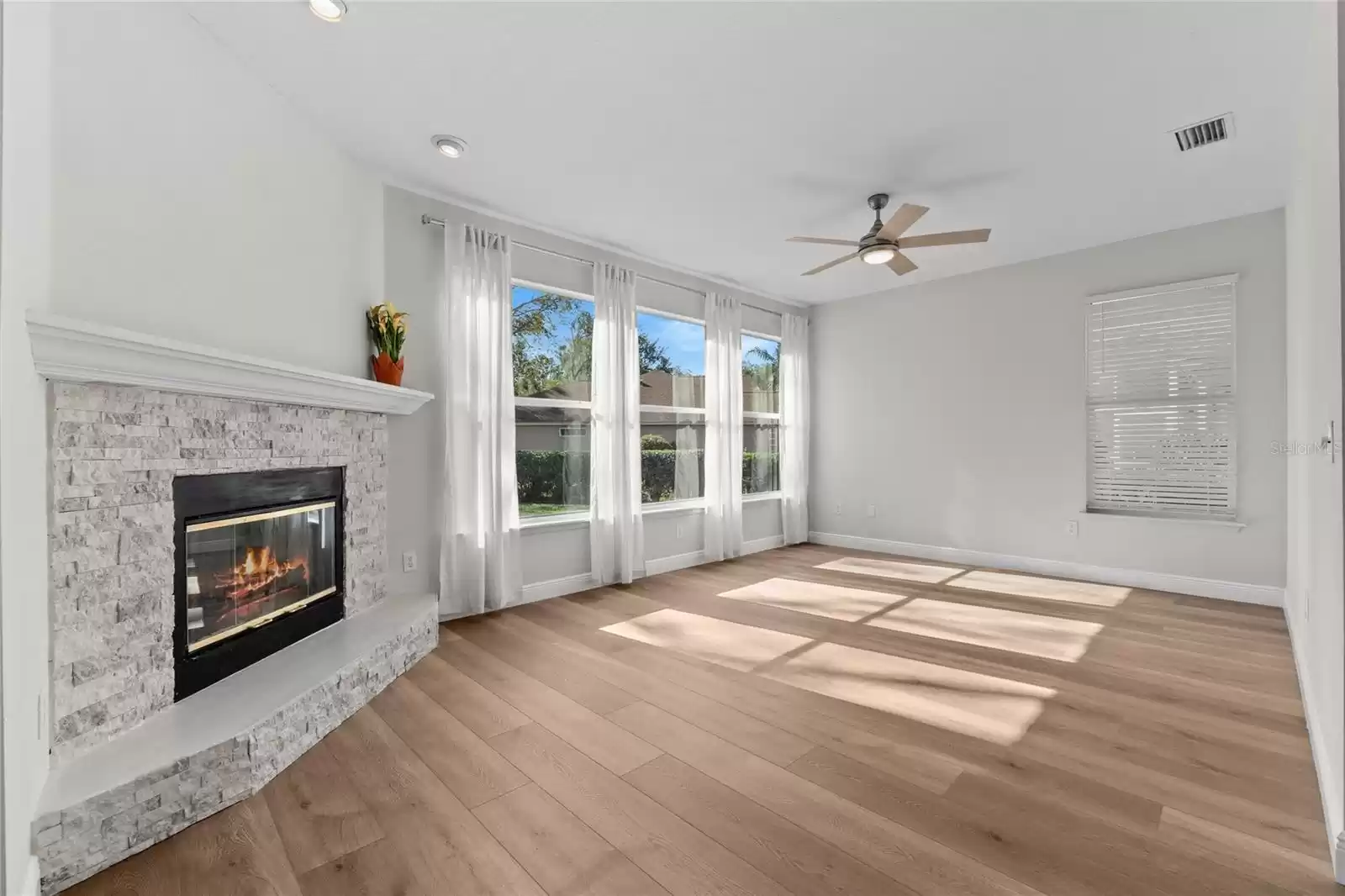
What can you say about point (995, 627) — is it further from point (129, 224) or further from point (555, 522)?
point (129, 224)

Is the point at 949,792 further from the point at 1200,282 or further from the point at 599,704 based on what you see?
the point at 1200,282

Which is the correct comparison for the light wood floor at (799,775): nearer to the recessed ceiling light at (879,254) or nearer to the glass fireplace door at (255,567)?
the glass fireplace door at (255,567)

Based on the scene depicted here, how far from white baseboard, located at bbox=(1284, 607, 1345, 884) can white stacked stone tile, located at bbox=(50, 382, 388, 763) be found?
350 cm

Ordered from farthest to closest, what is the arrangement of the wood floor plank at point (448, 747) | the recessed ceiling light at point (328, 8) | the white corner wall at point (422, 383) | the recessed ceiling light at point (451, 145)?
the white corner wall at point (422, 383) < the recessed ceiling light at point (451, 145) < the recessed ceiling light at point (328, 8) < the wood floor plank at point (448, 747)

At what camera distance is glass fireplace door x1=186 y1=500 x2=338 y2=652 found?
2225mm

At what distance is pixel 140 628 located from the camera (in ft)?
6.29

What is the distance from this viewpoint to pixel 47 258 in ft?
5.44

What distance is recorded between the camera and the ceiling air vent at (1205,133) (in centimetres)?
284

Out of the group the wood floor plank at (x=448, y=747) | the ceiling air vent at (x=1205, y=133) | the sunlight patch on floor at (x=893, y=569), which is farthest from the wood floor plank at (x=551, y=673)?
the ceiling air vent at (x=1205, y=133)

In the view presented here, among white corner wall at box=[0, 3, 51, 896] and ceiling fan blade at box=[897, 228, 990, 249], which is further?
ceiling fan blade at box=[897, 228, 990, 249]

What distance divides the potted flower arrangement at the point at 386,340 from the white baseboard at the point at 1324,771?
4029 millimetres

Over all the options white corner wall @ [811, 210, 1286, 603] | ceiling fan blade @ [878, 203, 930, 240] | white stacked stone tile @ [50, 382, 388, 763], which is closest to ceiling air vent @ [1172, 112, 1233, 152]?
ceiling fan blade @ [878, 203, 930, 240]

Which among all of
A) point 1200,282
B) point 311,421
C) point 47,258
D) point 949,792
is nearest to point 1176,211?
point 1200,282

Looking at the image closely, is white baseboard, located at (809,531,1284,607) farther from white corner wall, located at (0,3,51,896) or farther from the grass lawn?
white corner wall, located at (0,3,51,896)
